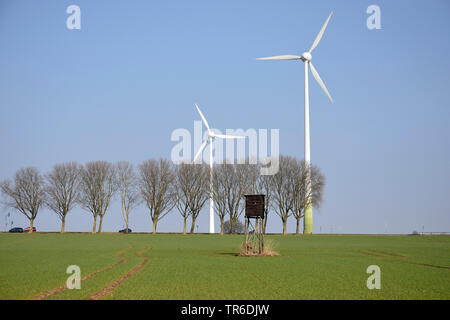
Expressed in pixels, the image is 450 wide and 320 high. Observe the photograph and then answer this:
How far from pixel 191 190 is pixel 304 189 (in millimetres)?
22482

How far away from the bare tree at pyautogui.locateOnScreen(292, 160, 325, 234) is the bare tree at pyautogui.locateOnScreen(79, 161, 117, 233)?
37.9 meters

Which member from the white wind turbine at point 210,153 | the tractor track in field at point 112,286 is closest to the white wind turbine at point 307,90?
the white wind turbine at point 210,153

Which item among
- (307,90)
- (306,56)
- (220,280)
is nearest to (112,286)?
→ (220,280)

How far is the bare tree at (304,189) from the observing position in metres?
94.5

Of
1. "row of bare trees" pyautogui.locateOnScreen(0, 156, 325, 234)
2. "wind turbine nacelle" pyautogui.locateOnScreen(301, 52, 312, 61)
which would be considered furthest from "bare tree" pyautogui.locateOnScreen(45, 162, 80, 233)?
"wind turbine nacelle" pyautogui.locateOnScreen(301, 52, 312, 61)

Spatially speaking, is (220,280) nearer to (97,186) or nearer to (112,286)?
(112,286)

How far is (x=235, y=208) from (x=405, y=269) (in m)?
68.7

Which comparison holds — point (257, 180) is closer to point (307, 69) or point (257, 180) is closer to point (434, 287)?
point (307, 69)

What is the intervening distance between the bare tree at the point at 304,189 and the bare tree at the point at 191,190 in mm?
18000

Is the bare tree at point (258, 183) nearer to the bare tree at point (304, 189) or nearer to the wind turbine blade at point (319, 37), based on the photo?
the bare tree at point (304, 189)

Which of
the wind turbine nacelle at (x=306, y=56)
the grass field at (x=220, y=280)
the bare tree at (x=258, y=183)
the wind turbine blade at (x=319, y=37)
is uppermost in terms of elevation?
the wind turbine blade at (x=319, y=37)

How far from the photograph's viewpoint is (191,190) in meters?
101
